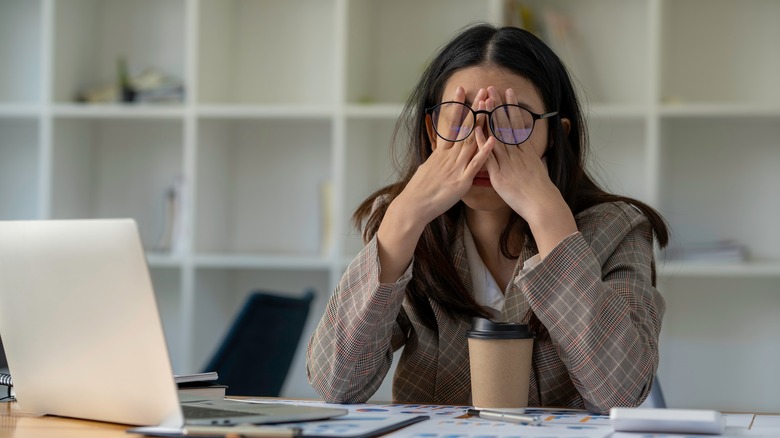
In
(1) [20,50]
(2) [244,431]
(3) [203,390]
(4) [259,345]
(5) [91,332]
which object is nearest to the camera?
(2) [244,431]

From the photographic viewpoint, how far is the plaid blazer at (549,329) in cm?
125

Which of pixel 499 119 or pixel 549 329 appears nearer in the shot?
pixel 549 329

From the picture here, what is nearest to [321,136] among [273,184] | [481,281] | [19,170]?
[273,184]

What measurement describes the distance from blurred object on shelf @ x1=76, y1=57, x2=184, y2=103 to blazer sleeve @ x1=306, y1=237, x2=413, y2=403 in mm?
1959

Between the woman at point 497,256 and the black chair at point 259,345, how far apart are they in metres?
→ 0.82

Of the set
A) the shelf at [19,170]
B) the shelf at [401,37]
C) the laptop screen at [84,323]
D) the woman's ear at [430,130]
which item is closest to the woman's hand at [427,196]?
the woman's ear at [430,130]

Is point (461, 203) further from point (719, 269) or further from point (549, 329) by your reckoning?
point (719, 269)

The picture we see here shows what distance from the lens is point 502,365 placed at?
1146mm

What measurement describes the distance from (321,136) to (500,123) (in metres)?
1.89

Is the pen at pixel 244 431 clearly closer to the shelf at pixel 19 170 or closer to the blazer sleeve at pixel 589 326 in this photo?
the blazer sleeve at pixel 589 326

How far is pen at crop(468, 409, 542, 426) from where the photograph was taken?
106cm

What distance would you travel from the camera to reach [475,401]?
46.1 inches

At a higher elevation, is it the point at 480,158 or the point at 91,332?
the point at 480,158

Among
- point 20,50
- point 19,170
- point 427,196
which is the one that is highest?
point 20,50
